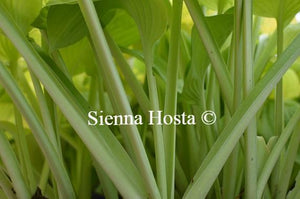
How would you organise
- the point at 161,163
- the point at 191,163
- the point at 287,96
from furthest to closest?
the point at 287,96 < the point at 191,163 < the point at 161,163

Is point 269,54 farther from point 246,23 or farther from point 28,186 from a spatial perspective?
point 28,186

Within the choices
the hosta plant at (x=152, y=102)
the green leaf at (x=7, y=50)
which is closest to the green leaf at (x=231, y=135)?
the hosta plant at (x=152, y=102)

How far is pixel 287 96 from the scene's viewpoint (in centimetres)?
60

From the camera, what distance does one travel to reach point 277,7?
35cm

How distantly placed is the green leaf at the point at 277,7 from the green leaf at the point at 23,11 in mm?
199

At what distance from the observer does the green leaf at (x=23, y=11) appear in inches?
12.7

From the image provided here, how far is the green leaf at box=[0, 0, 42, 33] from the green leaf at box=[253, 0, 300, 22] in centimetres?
20

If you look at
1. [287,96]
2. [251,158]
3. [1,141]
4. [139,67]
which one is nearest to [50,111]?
[1,141]

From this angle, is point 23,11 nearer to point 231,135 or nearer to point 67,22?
point 67,22

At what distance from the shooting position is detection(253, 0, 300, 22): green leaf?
13.5 inches

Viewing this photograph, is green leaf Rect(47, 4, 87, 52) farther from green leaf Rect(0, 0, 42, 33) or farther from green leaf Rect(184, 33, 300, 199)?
green leaf Rect(184, 33, 300, 199)

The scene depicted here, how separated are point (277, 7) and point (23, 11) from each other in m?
0.22

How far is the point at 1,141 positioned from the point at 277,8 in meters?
0.26

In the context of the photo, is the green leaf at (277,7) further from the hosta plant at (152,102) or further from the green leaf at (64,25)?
the green leaf at (64,25)
